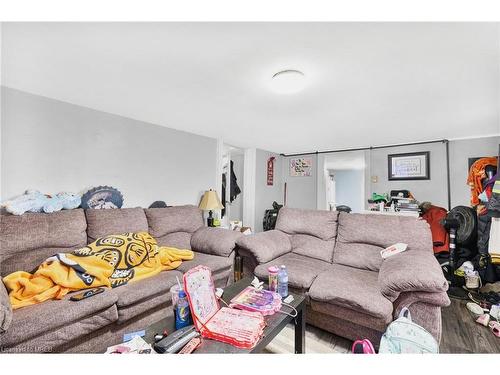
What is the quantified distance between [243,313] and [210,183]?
2.73m

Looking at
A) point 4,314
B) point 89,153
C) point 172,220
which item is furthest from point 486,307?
point 89,153

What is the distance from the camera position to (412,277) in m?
1.42

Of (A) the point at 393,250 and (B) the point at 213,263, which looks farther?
(B) the point at 213,263

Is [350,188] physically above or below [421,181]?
below

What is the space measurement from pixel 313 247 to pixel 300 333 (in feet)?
3.67

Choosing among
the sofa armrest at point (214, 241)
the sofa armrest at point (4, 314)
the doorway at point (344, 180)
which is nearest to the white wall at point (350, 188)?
the doorway at point (344, 180)

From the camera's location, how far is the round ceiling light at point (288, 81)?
1.60m

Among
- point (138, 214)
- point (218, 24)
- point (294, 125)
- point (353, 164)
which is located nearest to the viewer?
point (218, 24)

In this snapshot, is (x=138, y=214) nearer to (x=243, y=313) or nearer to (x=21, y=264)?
(x=21, y=264)

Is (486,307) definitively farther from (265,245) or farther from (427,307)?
(265,245)

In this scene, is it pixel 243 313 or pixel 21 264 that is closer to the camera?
pixel 243 313
